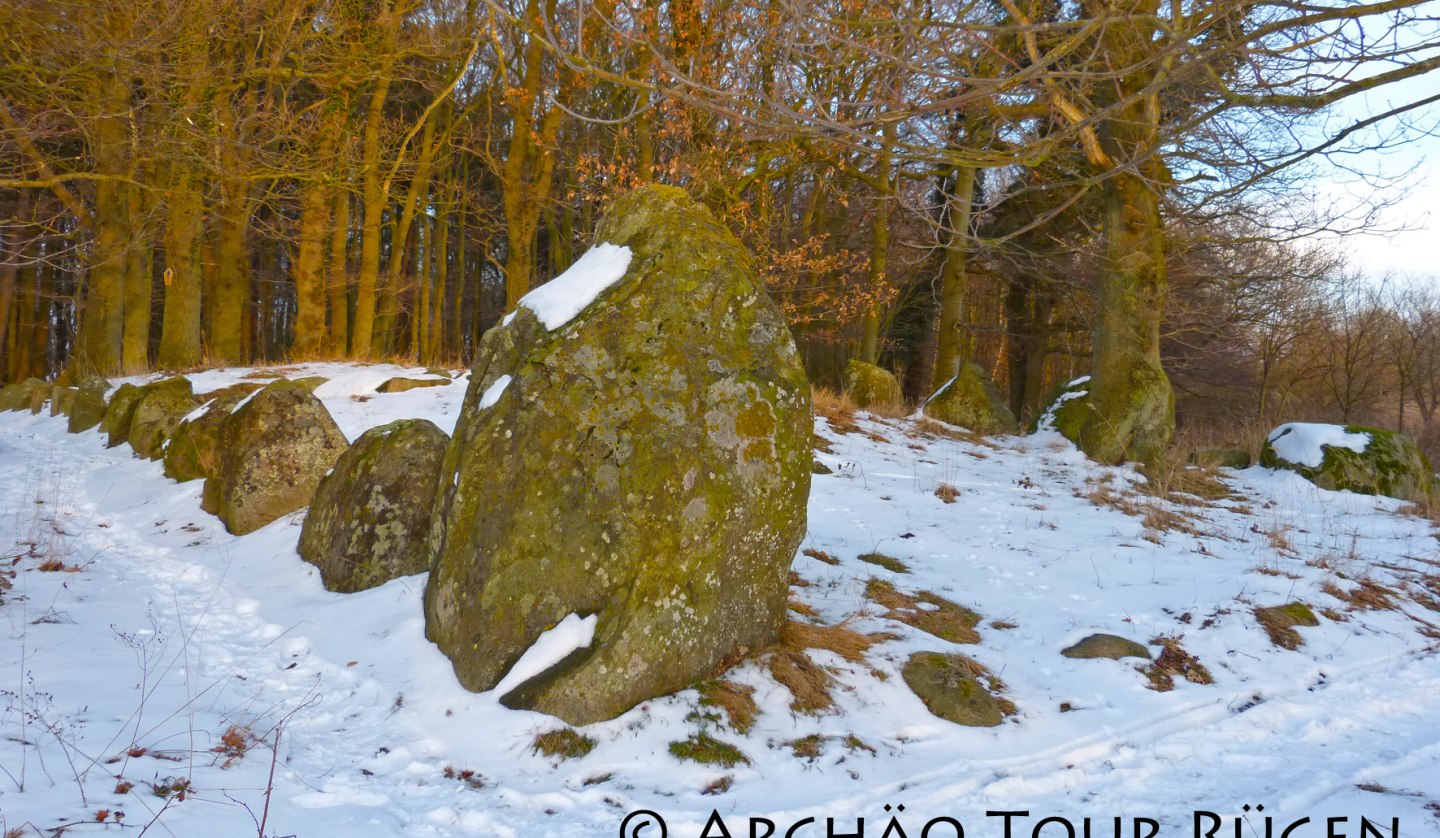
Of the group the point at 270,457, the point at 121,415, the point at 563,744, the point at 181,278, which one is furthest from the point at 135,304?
the point at 563,744

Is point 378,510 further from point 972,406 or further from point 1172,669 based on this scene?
point 972,406

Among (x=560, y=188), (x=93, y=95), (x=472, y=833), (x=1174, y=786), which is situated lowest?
(x=472, y=833)

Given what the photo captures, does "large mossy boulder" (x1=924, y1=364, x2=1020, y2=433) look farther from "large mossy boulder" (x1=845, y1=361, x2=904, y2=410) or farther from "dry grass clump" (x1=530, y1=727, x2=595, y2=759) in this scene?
"dry grass clump" (x1=530, y1=727, x2=595, y2=759)

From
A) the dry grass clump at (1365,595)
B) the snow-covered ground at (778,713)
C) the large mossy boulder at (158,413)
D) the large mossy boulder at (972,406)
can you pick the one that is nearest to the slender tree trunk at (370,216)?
the large mossy boulder at (158,413)

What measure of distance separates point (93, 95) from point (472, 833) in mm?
11269

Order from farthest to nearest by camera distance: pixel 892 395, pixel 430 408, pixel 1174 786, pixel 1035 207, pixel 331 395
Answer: pixel 1035 207 < pixel 892 395 < pixel 331 395 < pixel 430 408 < pixel 1174 786

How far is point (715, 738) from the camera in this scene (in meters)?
3.22

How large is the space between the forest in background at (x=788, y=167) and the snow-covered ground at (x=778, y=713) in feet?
7.70

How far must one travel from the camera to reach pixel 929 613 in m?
4.53

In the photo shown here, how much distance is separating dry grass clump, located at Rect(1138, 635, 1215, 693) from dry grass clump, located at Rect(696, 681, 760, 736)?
196 centimetres

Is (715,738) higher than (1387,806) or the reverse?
the reverse

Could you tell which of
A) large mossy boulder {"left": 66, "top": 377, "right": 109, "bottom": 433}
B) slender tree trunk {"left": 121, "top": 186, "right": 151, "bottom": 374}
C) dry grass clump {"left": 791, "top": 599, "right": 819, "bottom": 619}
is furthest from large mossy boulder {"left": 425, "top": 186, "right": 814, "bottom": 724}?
slender tree trunk {"left": 121, "top": 186, "right": 151, "bottom": 374}

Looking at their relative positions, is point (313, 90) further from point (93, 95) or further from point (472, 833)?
point (472, 833)

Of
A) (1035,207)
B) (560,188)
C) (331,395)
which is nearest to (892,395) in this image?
(1035,207)
